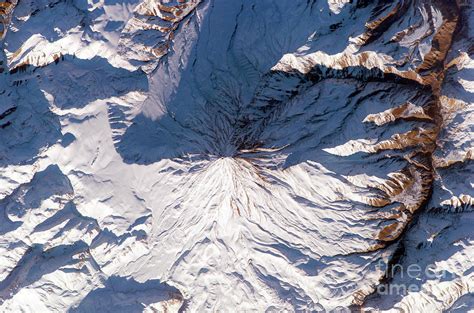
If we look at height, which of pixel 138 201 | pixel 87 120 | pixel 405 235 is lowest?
pixel 405 235

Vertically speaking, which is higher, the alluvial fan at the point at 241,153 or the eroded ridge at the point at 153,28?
the eroded ridge at the point at 153,28

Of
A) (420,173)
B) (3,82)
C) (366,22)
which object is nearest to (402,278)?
(420,173)

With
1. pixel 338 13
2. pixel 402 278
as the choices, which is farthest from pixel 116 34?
pixel 402 278

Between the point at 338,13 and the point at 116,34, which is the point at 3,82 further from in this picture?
the point at 338,13

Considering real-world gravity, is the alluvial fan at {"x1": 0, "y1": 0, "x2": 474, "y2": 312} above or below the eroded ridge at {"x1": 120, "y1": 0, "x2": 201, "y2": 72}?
below

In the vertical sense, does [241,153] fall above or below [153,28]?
below

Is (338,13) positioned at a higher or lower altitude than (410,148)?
higher

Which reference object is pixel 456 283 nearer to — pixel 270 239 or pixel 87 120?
pixel 270 239
